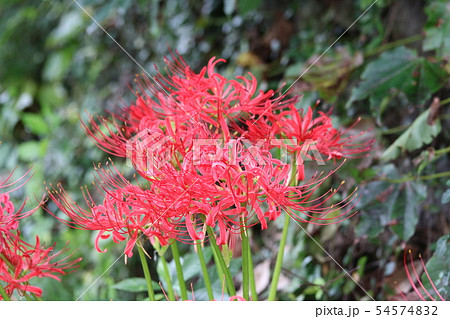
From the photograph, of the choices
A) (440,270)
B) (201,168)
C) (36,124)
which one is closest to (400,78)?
(440,270)

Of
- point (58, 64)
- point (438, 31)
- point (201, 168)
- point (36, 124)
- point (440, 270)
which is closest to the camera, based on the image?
point (201, 168)

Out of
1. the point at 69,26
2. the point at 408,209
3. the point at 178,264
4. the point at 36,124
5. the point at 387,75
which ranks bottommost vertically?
the point at 408,209

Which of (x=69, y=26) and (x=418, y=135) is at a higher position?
(x=69, y=26)

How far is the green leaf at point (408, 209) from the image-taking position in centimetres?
61

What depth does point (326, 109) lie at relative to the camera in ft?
2.66

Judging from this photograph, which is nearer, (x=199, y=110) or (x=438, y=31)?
(x=199, y=110)

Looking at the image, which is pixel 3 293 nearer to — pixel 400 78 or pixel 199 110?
pixel 199 110

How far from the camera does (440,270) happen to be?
48 centimetres

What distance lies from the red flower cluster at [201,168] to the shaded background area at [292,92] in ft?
0.47

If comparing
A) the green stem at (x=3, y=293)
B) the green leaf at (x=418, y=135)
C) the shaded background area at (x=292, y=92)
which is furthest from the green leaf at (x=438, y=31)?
the green stem at (x=3, y=293)

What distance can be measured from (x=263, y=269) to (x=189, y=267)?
194 millimetres

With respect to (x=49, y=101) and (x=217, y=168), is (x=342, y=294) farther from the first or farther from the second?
(x=49, y=101)

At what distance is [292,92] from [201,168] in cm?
45

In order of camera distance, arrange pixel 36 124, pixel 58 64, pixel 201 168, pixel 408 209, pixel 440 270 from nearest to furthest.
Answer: pixel 201 168, pixel 440 270, pixel 408 209, pixel 36 124, pixel 58 64
